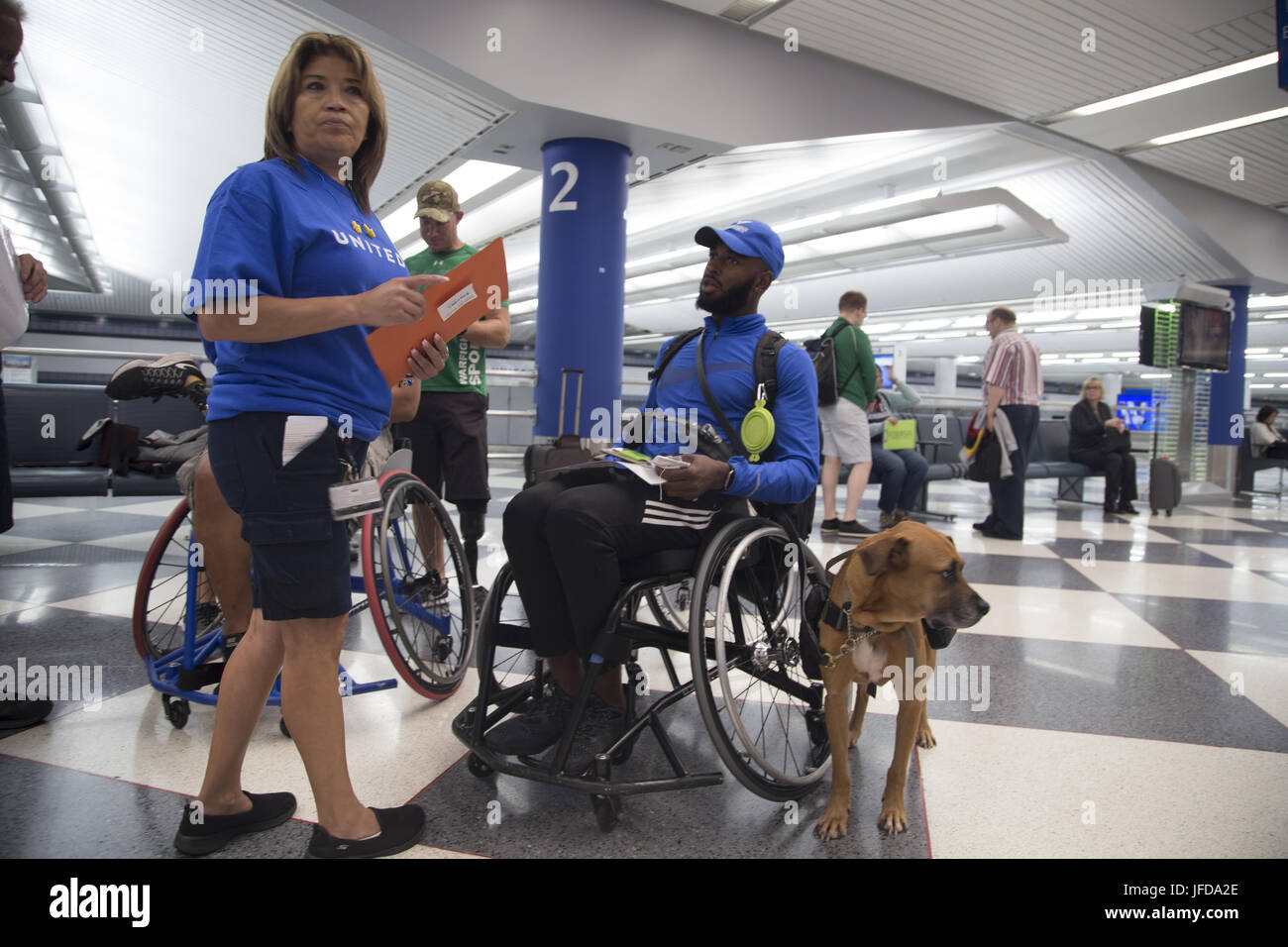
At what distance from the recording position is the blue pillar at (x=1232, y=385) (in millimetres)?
9914

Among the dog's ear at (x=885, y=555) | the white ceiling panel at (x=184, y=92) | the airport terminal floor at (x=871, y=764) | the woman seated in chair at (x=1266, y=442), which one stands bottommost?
the airport terminal floor at (x=871, y=764)

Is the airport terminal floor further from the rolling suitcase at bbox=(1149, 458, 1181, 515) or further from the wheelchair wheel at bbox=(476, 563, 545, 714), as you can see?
the rolling suitcase at bbox=(1149, 458, 1181, 515)

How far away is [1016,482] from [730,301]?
433cm

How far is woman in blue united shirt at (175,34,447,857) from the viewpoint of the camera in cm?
109

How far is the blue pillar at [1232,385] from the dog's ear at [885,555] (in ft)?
37.2

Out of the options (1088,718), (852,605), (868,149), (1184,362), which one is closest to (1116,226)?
(1184,362)

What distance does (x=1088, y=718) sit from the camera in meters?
2.00

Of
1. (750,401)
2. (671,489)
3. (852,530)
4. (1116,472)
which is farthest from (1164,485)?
(671,489)

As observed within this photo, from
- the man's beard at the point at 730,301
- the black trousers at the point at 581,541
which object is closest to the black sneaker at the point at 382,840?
the black trousers at the point at 581,541

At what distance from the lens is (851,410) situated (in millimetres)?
5090

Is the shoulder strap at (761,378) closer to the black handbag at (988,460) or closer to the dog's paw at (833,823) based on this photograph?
the dog's paw at (833,823)

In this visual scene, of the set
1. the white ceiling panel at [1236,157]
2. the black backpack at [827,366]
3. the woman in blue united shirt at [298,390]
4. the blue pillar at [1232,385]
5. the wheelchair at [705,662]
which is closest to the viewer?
the woman in blue united shirt at [298,390]
